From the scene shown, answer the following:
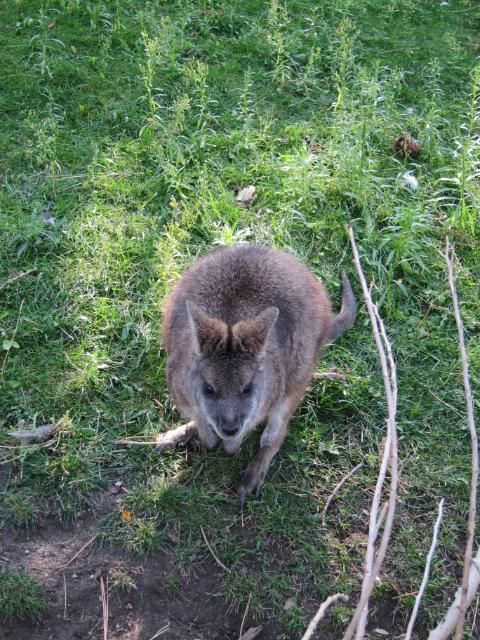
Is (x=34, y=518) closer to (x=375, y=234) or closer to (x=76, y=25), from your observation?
(x=375, y=234)

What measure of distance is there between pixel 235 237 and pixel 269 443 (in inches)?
54.9

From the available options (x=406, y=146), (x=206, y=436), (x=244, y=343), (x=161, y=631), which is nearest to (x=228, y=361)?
(x=244, y=343)

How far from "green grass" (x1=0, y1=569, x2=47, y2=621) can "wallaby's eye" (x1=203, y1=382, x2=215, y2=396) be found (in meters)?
0.99

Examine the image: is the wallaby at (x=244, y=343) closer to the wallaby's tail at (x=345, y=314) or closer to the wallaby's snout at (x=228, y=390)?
the wallaby's snout at (x=228, y=390)

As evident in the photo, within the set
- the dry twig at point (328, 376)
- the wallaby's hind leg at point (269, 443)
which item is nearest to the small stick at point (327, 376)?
the dry twig at point (328, 376)

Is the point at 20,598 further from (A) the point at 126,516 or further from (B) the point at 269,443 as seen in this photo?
(B) the point at 269,443

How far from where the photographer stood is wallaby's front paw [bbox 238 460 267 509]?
3262 millimetres

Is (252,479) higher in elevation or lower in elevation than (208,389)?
lower

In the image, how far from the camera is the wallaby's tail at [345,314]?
3.84 metres

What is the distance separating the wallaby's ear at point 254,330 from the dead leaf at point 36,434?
1.06m

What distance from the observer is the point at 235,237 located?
4.24 metres

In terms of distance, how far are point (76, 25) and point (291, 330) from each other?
3.49m

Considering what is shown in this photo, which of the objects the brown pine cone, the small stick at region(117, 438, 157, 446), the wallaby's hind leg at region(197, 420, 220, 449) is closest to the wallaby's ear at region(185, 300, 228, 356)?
the wallaby's hind leg at region(197, 420, 220, 449)

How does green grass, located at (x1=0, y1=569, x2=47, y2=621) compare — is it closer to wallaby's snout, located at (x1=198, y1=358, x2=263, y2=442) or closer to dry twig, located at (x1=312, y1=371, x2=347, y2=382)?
wallaby's snout, located at (x1=198, y1=358, x2=263, y2=442)
